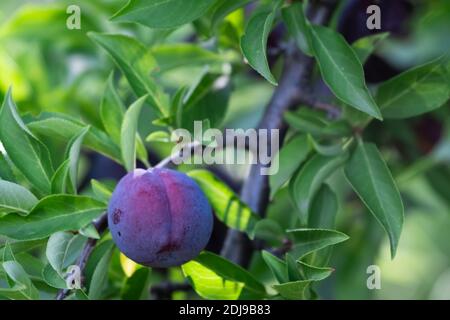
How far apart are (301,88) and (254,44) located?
276mm

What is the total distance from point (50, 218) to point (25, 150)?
0.09m

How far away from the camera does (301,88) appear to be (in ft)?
3.86

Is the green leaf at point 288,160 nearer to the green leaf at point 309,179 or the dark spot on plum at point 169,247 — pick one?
the green leaf at point 309,179

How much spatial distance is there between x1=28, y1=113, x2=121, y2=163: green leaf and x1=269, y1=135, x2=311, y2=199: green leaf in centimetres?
19

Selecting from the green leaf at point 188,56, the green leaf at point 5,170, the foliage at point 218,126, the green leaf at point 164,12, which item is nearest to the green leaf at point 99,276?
the foliage at point 218,126

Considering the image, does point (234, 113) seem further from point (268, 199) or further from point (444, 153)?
point (268, 199)

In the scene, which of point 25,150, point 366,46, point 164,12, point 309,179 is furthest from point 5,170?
point 366,46

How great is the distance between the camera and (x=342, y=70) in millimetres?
951

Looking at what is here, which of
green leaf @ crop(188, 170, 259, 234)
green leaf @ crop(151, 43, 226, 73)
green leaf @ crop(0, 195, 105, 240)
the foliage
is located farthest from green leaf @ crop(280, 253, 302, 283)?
green leaf @ crop(151, 43, 226, 73)

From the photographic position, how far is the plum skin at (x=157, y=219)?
0.88m

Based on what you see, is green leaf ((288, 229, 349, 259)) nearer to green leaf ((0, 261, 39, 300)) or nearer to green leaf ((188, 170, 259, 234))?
green leaf ((188, 170, 259, 234))

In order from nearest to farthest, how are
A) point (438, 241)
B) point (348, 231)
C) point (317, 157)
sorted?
point (317, 157), point (348, 231), point (438, 241)

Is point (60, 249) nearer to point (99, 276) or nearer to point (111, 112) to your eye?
point (99, 276)

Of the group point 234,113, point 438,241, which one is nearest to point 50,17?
point 234,113
